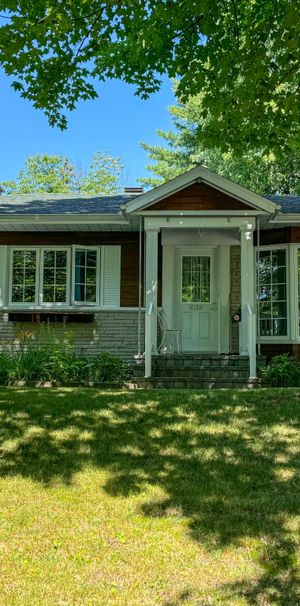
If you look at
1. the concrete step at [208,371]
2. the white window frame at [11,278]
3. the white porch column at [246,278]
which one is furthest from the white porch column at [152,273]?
the white window frame at [11,278]

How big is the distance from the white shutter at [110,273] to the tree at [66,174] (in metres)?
27.8

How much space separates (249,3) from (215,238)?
4.50 m

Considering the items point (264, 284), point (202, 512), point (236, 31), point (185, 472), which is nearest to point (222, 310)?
point (264, 284)

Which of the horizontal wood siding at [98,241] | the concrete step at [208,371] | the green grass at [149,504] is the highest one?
the horizontal wood siding at [98,241]

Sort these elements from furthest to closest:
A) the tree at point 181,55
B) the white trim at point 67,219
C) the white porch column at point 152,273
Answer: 1. the white trim at point 67,219
2. the white porch column at point 152,273
3. the tree at point 181,55

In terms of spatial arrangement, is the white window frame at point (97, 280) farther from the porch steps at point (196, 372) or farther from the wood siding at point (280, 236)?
the wood siding at point (280, 236)

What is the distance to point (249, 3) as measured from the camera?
9102mm

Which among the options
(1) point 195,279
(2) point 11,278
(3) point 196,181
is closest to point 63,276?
(2) point 11,278

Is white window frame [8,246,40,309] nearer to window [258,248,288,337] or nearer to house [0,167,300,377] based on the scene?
house [0,167,300,377]

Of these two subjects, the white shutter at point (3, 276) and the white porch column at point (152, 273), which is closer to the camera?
the white porch column at point (152, 273)

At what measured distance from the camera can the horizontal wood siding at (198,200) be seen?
9.94 meters

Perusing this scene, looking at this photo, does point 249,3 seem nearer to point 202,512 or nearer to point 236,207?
point 236,207

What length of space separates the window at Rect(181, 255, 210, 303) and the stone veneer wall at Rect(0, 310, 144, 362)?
129cm

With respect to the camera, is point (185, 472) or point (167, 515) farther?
point (185, 472)
